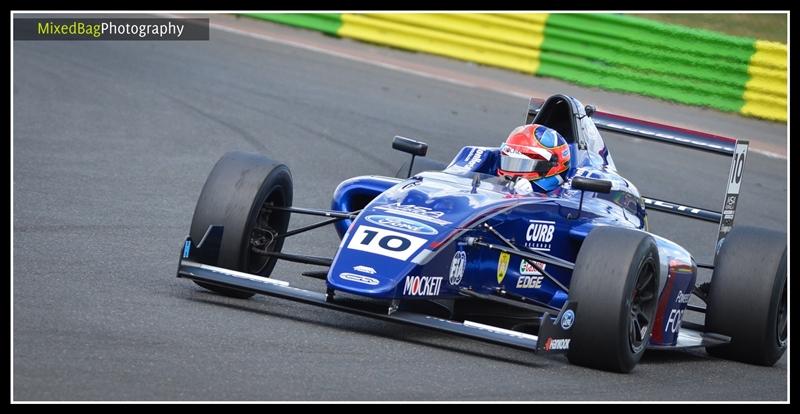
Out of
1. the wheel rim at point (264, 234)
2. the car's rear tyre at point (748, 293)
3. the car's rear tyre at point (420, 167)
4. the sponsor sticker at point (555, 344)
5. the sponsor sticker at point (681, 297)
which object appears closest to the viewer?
the sponsor sticker at point (555, 344)

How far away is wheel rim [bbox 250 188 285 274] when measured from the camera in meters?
8.34

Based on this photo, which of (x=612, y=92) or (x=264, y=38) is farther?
(x=264, y=38)

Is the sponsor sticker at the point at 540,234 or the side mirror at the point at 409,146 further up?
the side mirror at the point at 409,146

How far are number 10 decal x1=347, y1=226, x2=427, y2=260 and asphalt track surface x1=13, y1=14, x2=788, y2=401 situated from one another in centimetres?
50

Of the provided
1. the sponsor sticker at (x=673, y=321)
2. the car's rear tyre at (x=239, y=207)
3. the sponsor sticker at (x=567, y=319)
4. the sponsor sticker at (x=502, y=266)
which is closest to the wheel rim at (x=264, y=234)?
the car's rear tyre at (x=239, y=207)

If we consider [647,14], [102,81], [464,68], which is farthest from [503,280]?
[647,14]

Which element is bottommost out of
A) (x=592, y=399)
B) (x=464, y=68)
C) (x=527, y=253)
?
(x=592, y=399)

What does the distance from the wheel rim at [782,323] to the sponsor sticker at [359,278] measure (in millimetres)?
3226

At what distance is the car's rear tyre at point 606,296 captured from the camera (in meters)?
7.30

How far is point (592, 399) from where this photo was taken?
6598mm

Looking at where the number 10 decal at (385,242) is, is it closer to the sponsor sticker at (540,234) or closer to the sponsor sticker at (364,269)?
the sponsor sticker at (364,269)

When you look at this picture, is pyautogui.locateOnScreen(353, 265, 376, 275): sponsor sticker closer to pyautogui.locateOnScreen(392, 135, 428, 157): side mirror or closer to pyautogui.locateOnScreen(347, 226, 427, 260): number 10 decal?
pyautogui.locateOnScreen(347, 226, 427, 260): number 10 decal
